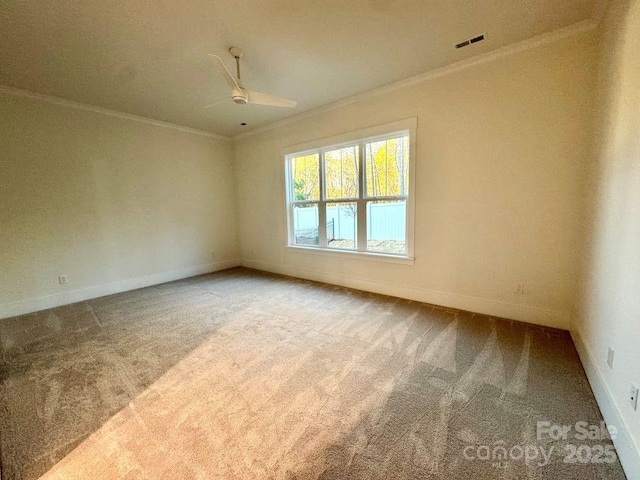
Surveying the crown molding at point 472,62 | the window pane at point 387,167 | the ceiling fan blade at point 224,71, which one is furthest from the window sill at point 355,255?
the ceiling fan blade at point 224,71

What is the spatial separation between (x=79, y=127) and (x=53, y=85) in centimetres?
67

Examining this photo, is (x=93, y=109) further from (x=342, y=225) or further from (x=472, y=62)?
(x=472, y=62)

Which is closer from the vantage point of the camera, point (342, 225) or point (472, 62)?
point (472, 62)

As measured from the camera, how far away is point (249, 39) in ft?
7.73

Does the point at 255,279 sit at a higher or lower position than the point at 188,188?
lower

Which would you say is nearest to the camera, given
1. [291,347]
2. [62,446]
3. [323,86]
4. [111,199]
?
[62,446]

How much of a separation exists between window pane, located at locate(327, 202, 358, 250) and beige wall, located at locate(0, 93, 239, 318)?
2.58 metres

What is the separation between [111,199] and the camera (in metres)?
4.02

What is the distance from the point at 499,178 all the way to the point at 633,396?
83.2 inches

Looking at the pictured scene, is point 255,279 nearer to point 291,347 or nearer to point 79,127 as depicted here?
point 291,347

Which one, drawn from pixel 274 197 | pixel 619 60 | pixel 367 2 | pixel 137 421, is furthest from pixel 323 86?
pixel 137 421

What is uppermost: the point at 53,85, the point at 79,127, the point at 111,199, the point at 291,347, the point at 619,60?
the point at 53,85

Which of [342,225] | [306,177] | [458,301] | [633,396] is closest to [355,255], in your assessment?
[342,225]

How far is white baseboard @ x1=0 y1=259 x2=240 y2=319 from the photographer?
3.28 m
